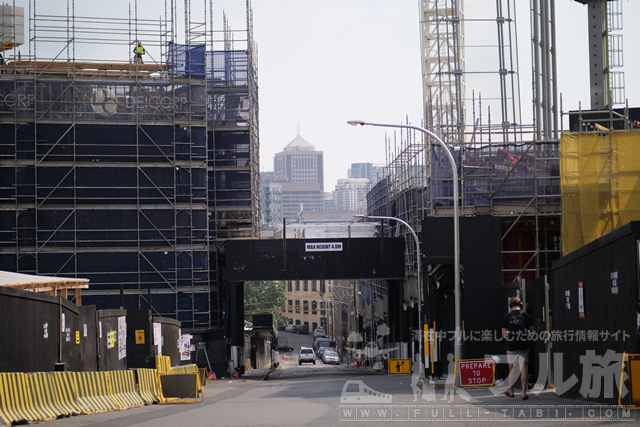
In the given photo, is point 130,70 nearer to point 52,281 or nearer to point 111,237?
point 111,237

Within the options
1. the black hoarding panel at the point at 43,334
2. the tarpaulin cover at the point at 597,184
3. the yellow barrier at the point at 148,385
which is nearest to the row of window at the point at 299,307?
the tarpaulin cover at the point at 597,184

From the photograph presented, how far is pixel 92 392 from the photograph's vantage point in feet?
50.3

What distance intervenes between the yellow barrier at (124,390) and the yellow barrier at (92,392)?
0.26m

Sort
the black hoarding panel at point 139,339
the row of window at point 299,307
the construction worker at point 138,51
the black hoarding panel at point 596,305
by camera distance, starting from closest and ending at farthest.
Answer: the black hoarding panel at point 596,305
the black hoarding panel at point 139,339
the construction worker at point 138,51
the row of window at point 299,307

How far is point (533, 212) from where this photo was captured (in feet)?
90.4

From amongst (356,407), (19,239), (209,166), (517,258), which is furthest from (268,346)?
(356,407)

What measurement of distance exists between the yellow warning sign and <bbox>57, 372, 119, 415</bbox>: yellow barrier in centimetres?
1933

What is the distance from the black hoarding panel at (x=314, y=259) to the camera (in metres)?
38.3

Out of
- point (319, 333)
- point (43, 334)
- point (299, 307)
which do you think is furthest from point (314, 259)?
point (299, 307)

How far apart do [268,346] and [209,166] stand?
38.2m

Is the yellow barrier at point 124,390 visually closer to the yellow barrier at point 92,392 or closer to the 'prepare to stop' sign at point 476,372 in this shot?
the yellow barrier at point 92,392

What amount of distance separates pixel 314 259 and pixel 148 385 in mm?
20781

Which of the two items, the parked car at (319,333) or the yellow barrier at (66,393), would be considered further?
the parked car at (319,333)

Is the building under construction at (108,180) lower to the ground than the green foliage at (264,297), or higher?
higher
